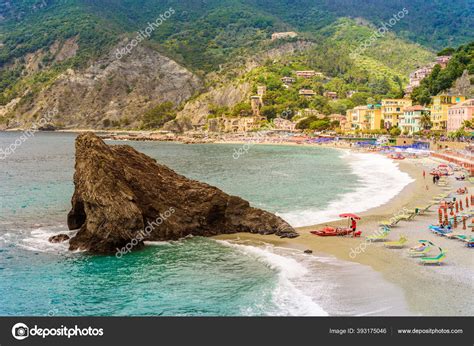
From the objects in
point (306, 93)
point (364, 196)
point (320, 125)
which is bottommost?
point (364, 196)

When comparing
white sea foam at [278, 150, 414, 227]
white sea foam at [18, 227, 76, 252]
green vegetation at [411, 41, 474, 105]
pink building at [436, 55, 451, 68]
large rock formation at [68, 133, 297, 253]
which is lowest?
white sea foam at [18, 227, 76, 252]

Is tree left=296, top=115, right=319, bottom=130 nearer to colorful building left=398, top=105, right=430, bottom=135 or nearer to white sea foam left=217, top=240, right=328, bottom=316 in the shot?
colorful building left=398, top=105, right=430, bottom=135

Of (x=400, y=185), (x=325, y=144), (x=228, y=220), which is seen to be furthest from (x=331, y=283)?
(x=325, y=144)

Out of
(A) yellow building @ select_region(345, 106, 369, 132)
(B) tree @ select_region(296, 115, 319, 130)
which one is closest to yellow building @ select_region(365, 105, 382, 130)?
(A) yellow building @ select_region(345, 106, 369, 132)

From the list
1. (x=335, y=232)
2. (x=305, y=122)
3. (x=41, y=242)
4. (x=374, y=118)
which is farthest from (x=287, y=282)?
(x=305, y=122)

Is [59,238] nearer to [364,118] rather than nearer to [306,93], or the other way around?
[364,118]

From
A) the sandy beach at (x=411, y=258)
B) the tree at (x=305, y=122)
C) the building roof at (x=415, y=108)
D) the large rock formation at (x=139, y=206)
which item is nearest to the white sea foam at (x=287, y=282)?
the sandy beach at (x=411, y=258)
